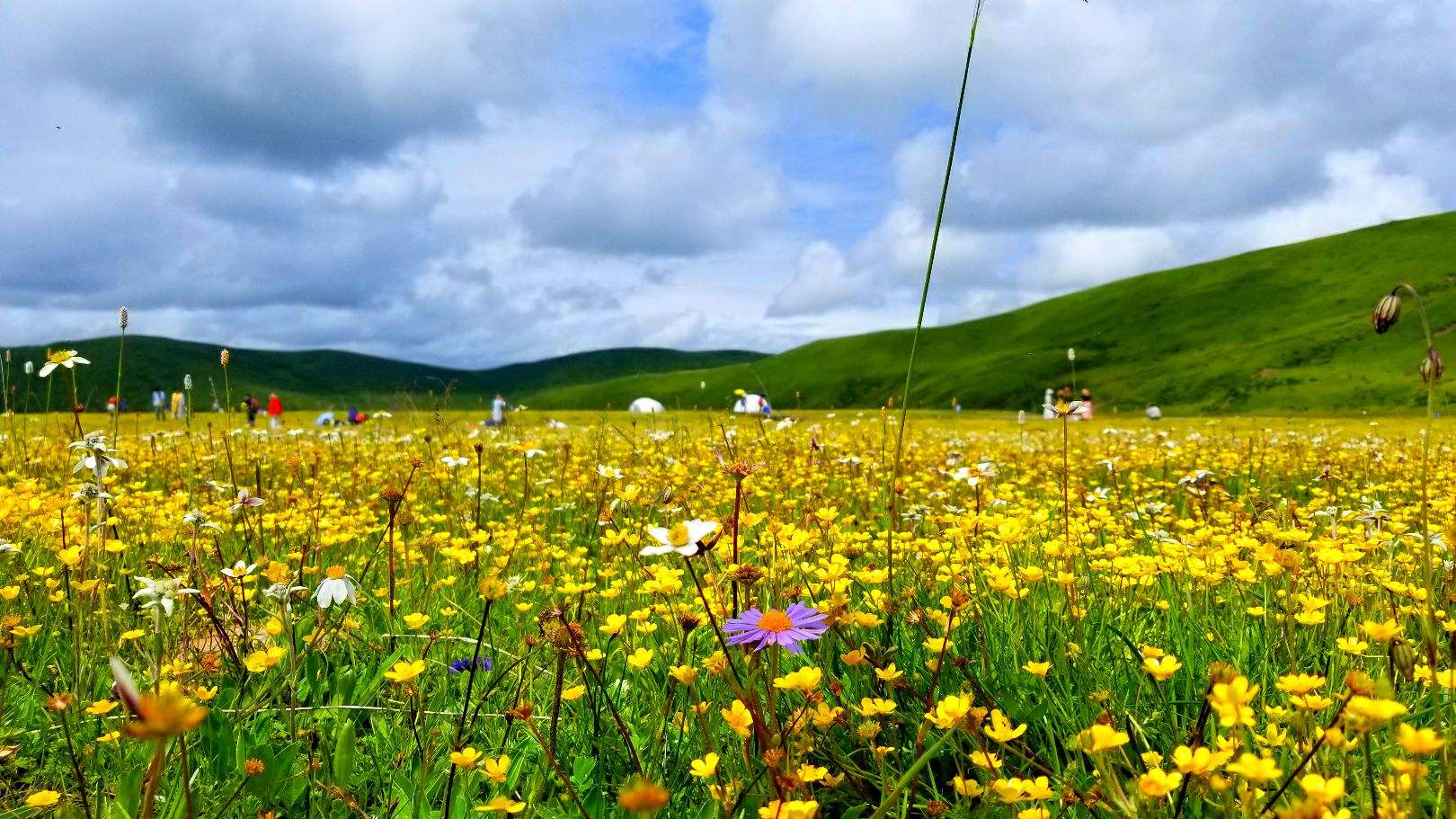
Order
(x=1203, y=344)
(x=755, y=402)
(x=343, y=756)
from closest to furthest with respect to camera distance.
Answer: (x=343, y=756)
(x=755, y=402)
(x=1203, y=344)

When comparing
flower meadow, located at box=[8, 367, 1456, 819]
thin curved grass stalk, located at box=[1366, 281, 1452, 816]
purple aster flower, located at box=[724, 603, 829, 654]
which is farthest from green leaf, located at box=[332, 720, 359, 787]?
thin curved grass stalk, located at box=[1366, 281, 1452, 816]

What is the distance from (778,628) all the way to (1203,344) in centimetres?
11739

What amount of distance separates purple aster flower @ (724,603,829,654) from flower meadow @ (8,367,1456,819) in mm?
11

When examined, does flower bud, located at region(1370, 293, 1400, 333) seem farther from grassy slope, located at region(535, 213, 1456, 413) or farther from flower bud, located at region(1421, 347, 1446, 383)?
grassy slope, located at region(535, 213, 1456, 413)

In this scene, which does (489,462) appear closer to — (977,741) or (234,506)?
(234,506)

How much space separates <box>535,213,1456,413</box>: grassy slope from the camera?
81.6 metres

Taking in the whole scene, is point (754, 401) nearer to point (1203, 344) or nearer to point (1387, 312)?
point (1387, 312)

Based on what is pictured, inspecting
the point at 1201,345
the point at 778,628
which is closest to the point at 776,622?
the point at 778,628

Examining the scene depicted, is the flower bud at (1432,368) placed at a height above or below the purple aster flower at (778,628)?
above

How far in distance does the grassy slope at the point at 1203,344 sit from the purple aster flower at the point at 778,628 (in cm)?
6429

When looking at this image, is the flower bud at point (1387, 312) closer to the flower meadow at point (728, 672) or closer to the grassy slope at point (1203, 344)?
the flower meadow at point (728, 672)

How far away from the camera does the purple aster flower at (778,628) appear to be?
6.03 feet

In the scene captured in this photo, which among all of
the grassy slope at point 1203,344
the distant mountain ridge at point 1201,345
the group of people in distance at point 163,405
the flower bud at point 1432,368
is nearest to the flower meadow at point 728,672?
the flower bud at point 1432,368

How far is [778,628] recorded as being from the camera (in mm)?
1884
